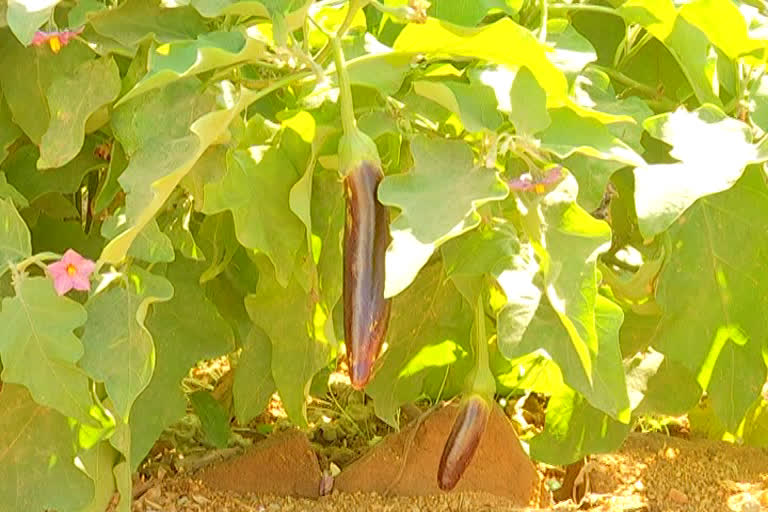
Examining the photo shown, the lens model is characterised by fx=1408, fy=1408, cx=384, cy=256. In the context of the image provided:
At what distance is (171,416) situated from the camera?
1.63 m

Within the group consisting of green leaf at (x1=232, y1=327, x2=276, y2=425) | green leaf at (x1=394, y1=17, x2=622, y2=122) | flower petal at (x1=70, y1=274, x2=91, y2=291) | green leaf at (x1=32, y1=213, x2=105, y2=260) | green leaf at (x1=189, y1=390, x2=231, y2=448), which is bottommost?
green leaf at (x1=189, y1=390, x2=231, y2=448)

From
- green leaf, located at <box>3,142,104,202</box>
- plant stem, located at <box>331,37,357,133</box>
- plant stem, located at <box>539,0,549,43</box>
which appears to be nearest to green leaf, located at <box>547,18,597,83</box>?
plant stem, located at <box>539,0,549,43</box>

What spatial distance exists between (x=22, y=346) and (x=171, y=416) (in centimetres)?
36

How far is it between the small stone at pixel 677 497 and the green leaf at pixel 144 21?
3.16ft

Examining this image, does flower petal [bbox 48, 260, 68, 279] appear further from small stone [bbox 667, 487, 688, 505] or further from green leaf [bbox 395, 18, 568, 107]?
small stone [bbox 667, 487, 688, 505]

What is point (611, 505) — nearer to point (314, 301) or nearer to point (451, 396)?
point (451, 396)

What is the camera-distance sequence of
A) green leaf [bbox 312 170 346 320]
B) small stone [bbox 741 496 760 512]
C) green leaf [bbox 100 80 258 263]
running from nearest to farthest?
1. green leaf [bbox 100 80 258 263]
2. green leaf [bbox 312 170 346 320]
3. small stone [bbox 741 496 760 512]

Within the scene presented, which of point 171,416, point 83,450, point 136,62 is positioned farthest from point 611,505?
point 136,62

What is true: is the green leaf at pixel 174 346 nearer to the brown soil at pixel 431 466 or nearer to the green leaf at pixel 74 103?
the green leaf at pixel 74 103

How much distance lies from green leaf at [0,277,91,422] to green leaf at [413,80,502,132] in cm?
38

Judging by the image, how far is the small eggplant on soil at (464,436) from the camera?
144cm

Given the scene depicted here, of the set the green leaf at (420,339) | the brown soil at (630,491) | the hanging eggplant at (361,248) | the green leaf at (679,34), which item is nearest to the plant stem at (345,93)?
the hanging eggplant at (361,248)

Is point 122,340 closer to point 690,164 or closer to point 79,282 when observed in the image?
point 79,282

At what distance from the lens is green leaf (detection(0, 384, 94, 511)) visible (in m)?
1.48
